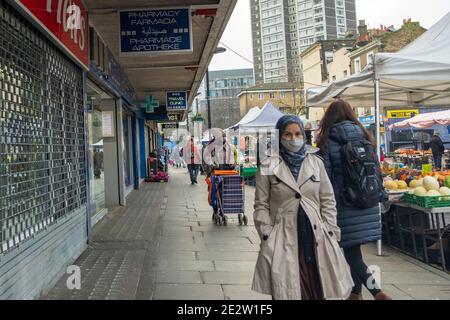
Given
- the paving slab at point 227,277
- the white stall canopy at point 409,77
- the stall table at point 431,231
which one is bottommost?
the paving slab at point 227,277

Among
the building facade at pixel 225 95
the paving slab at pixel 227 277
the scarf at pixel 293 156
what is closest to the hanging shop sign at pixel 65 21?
the scarf at pixel 293 156

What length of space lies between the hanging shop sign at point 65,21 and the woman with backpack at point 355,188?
2.80 meters

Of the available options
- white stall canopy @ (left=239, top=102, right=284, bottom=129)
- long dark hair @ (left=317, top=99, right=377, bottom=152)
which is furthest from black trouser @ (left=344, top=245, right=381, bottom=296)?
white stall canopy @ (left=239, top=102, right=284, bottom=129)

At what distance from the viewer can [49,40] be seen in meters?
5.05

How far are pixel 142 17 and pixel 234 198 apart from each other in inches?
141

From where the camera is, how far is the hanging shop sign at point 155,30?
6.82m

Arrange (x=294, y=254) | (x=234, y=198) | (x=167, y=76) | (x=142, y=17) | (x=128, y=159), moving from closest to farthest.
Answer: (x=294, y=254), (x=142, y=17), (x=234, y=198), (x=167, y=76), (x=128, y=159)

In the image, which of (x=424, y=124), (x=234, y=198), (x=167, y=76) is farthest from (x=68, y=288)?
(x=424, y=124)

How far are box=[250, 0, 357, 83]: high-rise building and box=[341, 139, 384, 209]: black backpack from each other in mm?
112962

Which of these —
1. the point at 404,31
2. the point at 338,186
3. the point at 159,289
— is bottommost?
the point at 159,289

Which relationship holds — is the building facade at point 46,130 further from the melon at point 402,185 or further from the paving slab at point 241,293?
the melon at point 402,185

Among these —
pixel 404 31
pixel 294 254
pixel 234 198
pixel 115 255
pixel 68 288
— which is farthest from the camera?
pixel 404 31

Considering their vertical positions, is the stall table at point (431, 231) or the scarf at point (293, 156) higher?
the scarf at point (293, 156)

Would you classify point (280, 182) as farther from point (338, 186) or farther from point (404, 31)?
point (404, 31)
